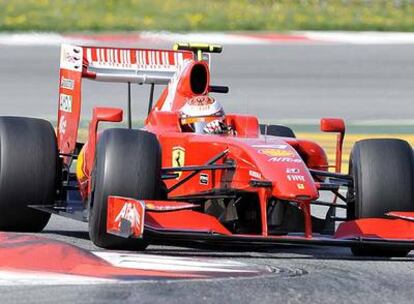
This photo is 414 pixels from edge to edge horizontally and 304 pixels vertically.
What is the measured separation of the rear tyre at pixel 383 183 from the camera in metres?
9.04

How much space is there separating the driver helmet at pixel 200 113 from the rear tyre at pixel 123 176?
108cm

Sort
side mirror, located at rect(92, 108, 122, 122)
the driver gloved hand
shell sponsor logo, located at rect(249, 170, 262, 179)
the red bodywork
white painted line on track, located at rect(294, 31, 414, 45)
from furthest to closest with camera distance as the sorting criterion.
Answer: white painted line on track, located at rect(294, 31, 414, 45) → the driver gloved hand → side mirror, located at rect(92, 108, 122, 122) → shell sponsor logo, located at rect(249, 170, 262, 179) → the red bodywork

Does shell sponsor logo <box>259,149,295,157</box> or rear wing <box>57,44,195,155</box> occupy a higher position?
rear wing <box>57,44,195,155</box>

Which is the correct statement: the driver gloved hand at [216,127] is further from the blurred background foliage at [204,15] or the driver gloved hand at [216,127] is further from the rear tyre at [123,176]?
the blurred background foliage at [204,15]

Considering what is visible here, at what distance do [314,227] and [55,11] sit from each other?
18.3m

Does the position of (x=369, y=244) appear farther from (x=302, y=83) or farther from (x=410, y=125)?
(x=302, y=83)

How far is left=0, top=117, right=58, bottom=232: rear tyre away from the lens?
9602mm

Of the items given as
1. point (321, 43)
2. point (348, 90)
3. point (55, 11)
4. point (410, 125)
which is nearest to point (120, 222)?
point (410, 125)

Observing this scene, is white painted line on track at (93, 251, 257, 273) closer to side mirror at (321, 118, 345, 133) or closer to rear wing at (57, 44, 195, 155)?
side mirror at (321, 118, 345, 133)

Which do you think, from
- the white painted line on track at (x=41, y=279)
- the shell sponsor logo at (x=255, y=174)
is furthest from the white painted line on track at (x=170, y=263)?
the shell sponsor logo at (x=255, y=174)

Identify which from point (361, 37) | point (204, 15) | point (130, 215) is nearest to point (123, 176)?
point (130, 215)

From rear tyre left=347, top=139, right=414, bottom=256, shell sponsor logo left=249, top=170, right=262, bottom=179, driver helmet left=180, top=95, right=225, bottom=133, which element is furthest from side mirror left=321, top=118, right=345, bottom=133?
shell sponsor logo left=249, top=170, right=262, bottom=179

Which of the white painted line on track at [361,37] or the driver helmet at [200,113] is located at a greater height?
the white painted line on track at [361,37]

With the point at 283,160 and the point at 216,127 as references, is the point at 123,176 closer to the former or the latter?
the point at 283,160
